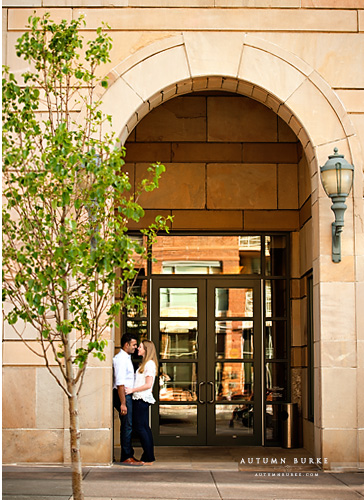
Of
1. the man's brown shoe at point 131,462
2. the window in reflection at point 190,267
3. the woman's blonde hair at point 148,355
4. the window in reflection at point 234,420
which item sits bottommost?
the man's brown shoe at point 131,462

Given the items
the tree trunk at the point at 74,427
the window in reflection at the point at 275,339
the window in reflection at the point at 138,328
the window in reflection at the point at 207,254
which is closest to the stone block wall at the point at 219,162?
the window in reflection at the point at 207,254

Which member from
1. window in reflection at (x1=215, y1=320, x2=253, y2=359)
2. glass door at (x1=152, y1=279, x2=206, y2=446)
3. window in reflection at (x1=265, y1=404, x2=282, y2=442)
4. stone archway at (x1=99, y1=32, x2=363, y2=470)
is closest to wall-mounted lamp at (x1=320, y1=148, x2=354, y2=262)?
stone archway at (x1=99, y1=32, x2=363, y2=470)

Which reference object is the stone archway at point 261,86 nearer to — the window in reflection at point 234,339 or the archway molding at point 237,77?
the archway molding at point 237,77

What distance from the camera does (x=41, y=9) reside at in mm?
10430

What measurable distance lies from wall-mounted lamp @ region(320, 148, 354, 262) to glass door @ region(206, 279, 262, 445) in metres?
3.93

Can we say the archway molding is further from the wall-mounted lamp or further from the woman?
the woman

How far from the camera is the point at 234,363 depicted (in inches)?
531

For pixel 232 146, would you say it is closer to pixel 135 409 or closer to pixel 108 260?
pixel 135 409

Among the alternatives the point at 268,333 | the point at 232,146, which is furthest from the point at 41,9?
the point at 268,333

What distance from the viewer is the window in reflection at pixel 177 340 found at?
1347cm

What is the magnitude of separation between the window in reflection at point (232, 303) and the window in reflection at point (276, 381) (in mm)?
1033

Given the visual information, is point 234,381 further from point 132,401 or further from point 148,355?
point 132,401

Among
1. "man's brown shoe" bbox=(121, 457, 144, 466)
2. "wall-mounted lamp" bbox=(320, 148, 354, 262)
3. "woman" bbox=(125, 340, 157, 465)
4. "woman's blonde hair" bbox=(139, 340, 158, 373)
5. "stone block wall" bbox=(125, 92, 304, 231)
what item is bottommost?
"man's brown shoe" bbox=(121, 457, 144, 466)

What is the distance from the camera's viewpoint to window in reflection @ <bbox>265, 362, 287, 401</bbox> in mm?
13312
